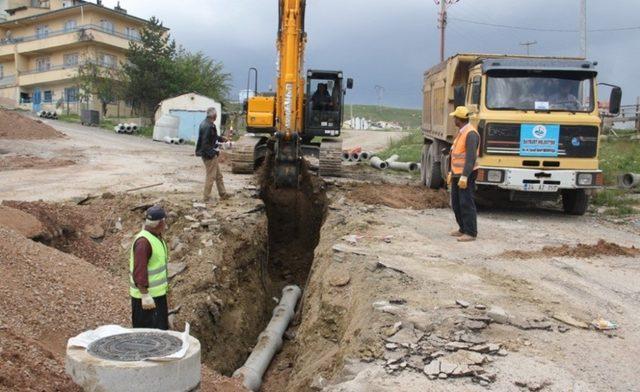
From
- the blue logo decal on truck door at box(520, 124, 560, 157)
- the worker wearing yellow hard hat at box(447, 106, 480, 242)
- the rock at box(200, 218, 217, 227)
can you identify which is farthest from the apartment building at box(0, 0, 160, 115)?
the worker wearing yellow hard hat at box(447, 106, 480, 242)

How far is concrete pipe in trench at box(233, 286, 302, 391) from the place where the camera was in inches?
286

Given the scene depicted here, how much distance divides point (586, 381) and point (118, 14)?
57253 millimetres

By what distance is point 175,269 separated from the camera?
9117 millimetres

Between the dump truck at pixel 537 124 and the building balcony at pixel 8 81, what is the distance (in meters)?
58.3

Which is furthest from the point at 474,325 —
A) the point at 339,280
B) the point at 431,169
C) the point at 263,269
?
the point at 431,169

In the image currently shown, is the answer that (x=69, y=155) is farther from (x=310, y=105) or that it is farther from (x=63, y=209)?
(x=63, y=209)

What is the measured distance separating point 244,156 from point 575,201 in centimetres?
827

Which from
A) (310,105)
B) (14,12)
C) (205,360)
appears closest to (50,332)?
(205,360)

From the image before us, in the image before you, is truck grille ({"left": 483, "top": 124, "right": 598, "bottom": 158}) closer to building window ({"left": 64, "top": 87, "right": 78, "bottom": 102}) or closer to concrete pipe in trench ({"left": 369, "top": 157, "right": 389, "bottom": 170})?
concrete pipe in trench ({"left": 369, "top": 157, "right": 389, "bottom": 170})

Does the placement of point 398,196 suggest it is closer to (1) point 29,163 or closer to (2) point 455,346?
(2) point 455,346

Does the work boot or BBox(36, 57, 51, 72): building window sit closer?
the work boot

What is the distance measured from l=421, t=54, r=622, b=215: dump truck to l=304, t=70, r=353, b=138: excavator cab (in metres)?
4.85

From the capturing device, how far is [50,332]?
6.02 meters

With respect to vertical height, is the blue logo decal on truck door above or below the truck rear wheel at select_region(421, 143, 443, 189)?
above
